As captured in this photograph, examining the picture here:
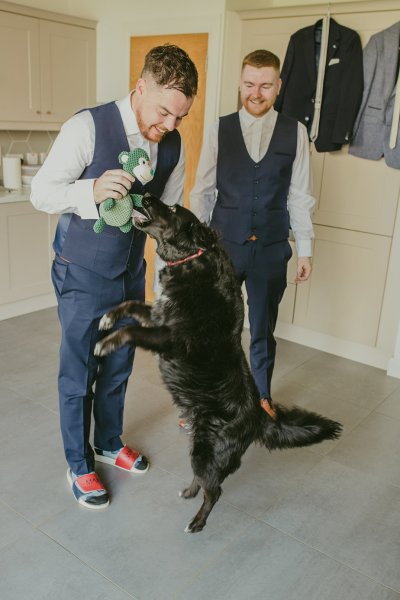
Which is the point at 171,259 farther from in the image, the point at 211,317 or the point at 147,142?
the point at 147,142

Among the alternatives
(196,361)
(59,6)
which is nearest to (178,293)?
(196,361)

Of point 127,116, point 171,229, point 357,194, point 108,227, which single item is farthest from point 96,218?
point 357,194

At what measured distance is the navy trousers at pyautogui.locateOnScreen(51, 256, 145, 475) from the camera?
6.60ft

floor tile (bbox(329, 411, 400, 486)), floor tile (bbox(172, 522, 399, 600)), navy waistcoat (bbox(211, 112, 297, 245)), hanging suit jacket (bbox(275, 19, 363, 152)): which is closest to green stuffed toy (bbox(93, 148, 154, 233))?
navy waistcoat (bbox(211, 112, 297, 245))

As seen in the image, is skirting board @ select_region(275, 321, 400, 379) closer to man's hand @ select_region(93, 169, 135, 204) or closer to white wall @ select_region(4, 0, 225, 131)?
white wall @ select_region(4, 0, 225, 131)

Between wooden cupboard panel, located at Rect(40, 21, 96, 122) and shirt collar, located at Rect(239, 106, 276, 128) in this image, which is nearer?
shirt collar, located at Rect(239, 106, 276, 128)

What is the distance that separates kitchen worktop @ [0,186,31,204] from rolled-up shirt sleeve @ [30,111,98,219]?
2259mm

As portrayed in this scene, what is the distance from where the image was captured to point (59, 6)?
4.49 m

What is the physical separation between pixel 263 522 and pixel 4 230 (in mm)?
2834

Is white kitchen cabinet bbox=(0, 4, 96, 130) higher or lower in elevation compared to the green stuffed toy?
higher

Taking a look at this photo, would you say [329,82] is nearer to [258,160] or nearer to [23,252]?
[258,160]

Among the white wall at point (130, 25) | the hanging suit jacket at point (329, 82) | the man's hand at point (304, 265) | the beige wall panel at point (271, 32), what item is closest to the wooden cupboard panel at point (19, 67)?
the white wall at point (130, 25)

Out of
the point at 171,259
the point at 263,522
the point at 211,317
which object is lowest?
the point at 263,522

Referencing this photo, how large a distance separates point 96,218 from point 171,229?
10.6 inches
